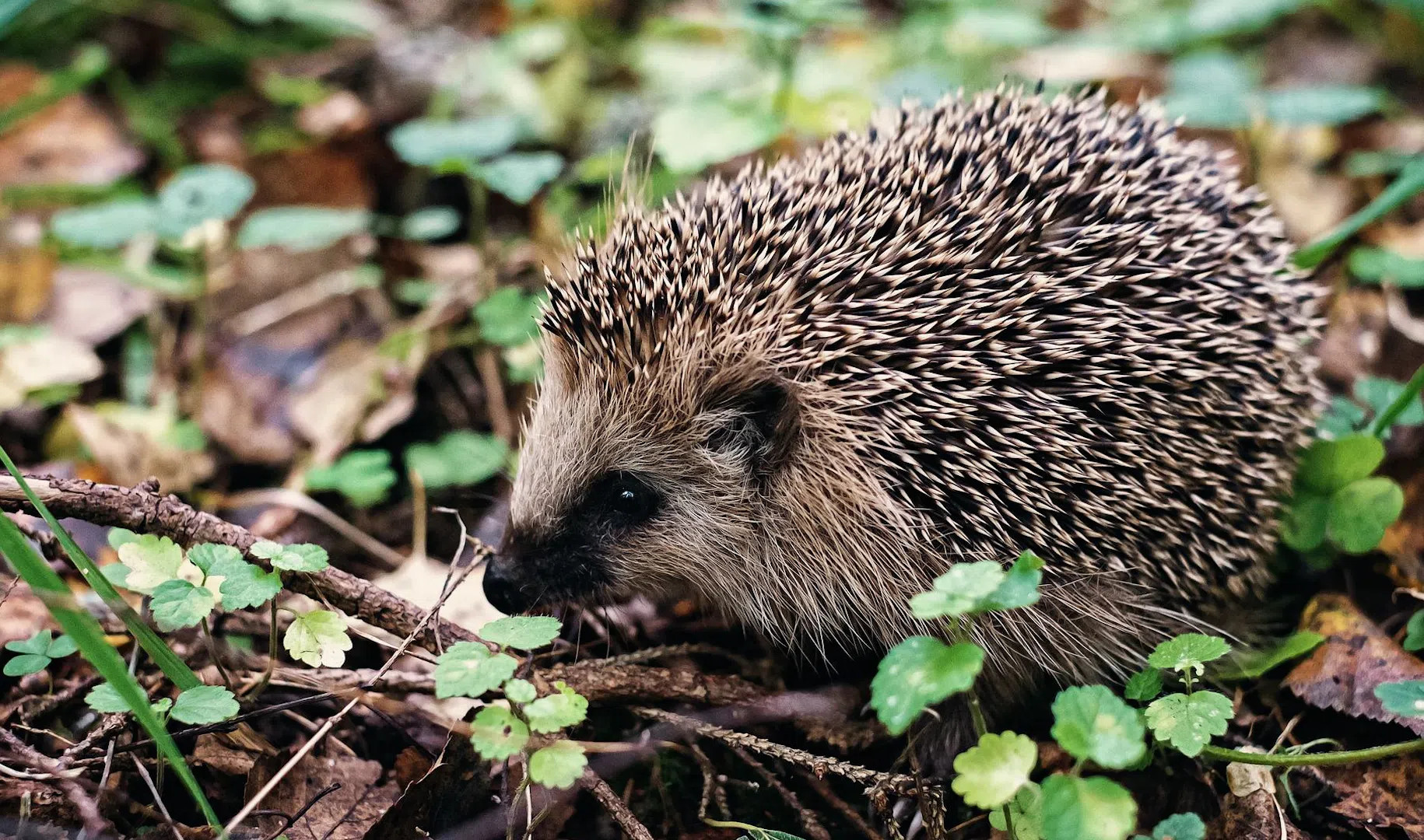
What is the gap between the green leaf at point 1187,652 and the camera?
1.96m

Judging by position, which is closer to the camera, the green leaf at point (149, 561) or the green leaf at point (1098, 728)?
the green leaf at point (1098, 728)

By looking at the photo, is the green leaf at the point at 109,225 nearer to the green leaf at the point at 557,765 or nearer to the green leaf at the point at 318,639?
the green leaf at the point at 318,639

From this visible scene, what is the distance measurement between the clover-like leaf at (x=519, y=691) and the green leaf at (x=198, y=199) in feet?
6.32

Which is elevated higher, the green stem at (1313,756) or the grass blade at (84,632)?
the grass blade at (84,632)

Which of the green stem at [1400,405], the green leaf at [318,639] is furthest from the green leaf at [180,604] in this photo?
the green stem at [1400,405]

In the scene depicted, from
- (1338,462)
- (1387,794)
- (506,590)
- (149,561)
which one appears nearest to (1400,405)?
(1338,462)

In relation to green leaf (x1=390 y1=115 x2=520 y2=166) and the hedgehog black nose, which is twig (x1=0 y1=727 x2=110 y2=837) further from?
green leaf (x1=390 y1=115 x2=520 y2=166)

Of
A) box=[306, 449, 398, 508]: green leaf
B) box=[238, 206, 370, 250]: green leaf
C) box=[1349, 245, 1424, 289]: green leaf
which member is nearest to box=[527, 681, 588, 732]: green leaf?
box=[306, 449, 398, 508]: green leaf

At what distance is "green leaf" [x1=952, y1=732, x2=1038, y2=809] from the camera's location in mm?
1648

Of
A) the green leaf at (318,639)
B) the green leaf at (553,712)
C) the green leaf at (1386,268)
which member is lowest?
the green leaf at (318,639)

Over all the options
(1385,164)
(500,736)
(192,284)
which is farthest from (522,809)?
(1385,164)

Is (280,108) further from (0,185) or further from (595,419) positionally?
(595,419)

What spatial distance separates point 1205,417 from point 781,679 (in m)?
1.10

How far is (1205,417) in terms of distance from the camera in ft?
7.75
